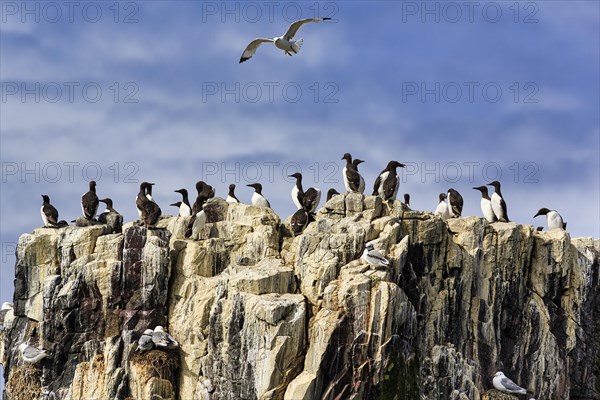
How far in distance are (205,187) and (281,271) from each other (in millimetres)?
8367

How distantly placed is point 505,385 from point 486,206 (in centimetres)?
822

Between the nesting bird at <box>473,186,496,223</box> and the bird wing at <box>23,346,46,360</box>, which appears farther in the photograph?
the nesting bird at <box>473,186,496,223</box>

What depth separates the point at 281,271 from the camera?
56.4 meters

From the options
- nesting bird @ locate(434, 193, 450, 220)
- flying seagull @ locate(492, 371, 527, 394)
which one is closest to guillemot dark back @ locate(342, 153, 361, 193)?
nesting bird @ locate(434, 193, 450, 220)

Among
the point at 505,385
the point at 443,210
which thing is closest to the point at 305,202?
the point at 443,210

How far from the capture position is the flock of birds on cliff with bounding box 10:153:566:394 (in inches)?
2218

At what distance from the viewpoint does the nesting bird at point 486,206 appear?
62.8 meters

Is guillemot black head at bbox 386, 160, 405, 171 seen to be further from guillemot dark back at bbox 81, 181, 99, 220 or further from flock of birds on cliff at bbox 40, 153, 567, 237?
guillemot dark back at bbox 81, 181, 99, 220

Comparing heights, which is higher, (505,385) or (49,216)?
(49,216)

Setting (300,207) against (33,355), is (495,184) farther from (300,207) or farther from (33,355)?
(33,355)

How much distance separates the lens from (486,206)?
6325 centimetres

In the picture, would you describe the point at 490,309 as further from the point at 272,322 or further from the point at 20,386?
the point at 20,386

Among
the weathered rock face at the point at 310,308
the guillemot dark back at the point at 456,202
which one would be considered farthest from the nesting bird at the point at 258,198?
the guillemot dark back at the point at 456,202

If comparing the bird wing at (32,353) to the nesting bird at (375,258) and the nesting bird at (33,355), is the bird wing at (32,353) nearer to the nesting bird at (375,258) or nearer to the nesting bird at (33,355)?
the nesting bird at (33,355)
